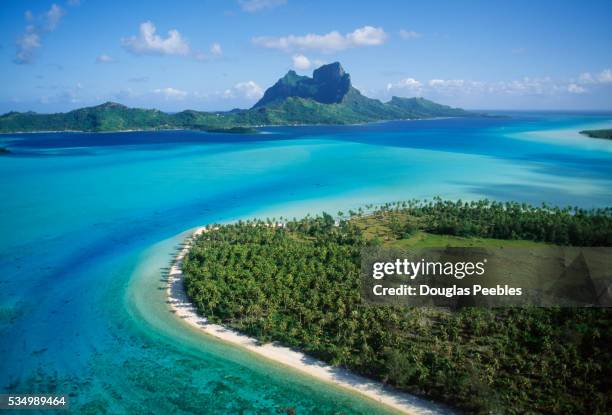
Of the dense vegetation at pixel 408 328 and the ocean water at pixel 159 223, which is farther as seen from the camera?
the ocean water at pixel 159 223

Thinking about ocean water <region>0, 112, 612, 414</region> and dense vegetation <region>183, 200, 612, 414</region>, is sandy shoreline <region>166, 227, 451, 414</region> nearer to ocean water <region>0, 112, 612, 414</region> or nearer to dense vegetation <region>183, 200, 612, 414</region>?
dense vegetation <region>183, 200, 612, 414</region>

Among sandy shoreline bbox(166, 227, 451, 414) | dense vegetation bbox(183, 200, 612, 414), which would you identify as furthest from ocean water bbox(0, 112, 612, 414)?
dense vegetation bbox(183, 200, 612, 414)

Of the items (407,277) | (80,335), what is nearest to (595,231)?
(407,277)

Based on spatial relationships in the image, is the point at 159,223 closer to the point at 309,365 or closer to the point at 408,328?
the point at 309,365

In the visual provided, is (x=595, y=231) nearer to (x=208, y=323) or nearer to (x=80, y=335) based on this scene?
(x=208, y=323)

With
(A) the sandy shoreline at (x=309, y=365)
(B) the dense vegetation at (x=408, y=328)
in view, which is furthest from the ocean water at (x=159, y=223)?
(B) the dense vegetation at (x=408, y=328)

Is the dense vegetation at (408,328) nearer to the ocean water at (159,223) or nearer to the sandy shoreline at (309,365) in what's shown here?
the sandy shoreline at (309,365)
